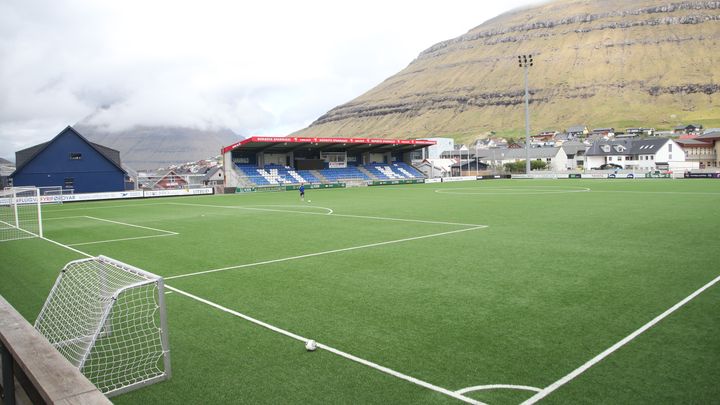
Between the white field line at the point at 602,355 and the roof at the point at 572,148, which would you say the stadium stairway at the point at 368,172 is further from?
the roof at the point at 572,148

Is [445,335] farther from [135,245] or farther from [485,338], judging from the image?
[135,245]

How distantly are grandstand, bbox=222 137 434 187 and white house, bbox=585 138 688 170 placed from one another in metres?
52.6

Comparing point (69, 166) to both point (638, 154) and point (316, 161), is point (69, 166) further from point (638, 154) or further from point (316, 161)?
point (638, 154)

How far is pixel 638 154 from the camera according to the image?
10581 centimetres

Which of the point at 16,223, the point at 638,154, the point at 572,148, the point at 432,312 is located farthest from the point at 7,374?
the point at 572,148

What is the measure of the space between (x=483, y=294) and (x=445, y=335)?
245cm

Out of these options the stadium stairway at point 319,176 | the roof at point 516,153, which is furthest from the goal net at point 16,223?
the roof at point 516,153

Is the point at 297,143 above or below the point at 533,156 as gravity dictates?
above

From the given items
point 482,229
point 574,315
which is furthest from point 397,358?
point 482,229

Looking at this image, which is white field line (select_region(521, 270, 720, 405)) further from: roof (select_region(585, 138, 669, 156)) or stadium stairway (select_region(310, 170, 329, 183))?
roof (select_region(585, 138, 669, 156))

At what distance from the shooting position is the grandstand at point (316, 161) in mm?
62281

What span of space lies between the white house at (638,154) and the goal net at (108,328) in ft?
340

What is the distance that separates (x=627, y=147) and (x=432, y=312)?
118m

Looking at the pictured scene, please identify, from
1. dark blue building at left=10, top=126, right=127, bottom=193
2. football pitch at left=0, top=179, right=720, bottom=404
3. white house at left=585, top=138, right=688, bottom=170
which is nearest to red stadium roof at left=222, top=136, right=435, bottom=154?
dark blue building at left=10, top=126, right=127, bottom=193
